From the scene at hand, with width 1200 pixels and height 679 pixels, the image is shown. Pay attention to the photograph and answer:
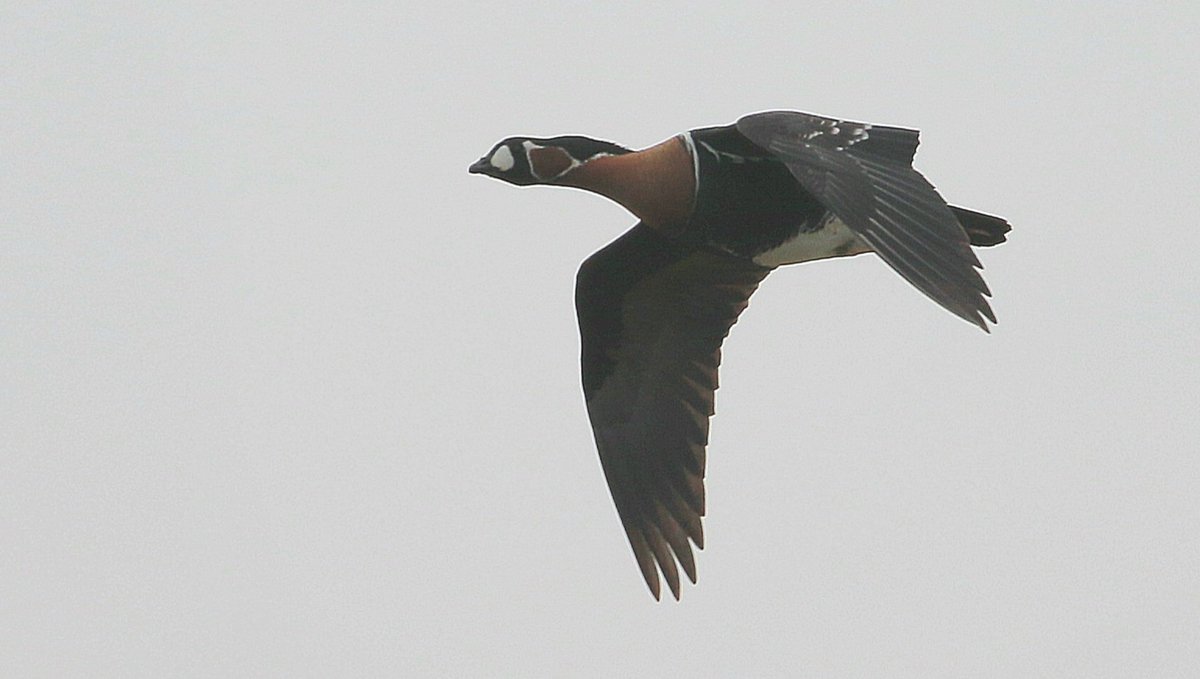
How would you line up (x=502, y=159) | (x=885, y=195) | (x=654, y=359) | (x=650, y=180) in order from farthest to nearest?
(x=654, y=359) < (x=502, y=159) < (x=650, y=180) < (x=885, y=195)

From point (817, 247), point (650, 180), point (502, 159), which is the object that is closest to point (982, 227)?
point (817, 247)

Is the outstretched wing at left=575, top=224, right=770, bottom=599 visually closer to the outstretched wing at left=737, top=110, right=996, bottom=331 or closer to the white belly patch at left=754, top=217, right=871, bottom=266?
the white belly patch at left=754, top=217, right=871, bottom=266

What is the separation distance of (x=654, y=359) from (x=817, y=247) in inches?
50.6

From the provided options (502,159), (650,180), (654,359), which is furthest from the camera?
(654,359)

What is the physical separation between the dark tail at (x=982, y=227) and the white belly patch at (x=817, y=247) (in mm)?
521

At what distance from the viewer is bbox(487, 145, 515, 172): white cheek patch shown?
11773 millimetres

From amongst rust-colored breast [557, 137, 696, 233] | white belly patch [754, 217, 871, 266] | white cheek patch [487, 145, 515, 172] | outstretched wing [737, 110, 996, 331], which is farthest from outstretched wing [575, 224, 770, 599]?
outstretched wing [737, 110, 996, 331]

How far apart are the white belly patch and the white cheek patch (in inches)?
55.0

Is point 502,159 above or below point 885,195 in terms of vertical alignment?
above

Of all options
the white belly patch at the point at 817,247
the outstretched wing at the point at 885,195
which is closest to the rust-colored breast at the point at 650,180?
the white belly patch at the point at 817,247

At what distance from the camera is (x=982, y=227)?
1162 cm

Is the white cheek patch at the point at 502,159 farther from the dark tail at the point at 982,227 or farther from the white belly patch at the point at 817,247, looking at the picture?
the dark tail at the point at 982,227

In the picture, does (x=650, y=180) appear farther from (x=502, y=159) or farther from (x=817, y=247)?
(x=817, y=247)

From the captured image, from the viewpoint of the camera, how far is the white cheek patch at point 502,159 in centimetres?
1177
